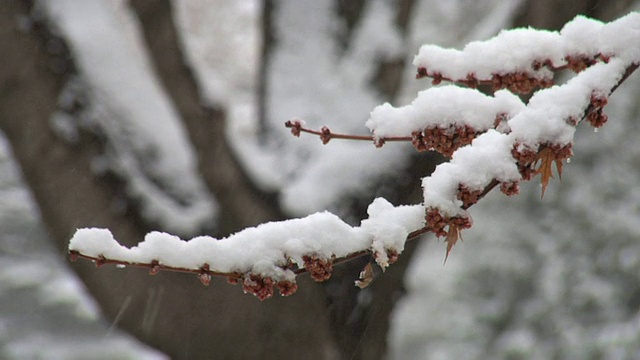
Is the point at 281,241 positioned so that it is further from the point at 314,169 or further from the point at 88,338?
the point at 88,338

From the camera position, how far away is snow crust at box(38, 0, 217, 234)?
1528mm

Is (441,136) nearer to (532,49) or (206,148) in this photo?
(532,49)

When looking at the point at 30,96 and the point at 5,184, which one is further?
the point at 5,184

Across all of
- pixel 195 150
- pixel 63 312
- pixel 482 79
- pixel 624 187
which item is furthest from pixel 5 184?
pixel 482 79

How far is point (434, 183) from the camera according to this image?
1.77 ft

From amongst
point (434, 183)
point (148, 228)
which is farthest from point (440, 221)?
point (148, 228)

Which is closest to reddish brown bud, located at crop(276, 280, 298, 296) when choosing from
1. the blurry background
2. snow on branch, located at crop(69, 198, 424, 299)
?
snow on branch, located at crop(69, 198, 424, 299)

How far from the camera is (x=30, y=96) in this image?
4.79ft

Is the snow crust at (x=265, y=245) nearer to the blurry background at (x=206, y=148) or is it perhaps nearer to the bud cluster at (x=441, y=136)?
the bud cluster at (x=441, y=136)

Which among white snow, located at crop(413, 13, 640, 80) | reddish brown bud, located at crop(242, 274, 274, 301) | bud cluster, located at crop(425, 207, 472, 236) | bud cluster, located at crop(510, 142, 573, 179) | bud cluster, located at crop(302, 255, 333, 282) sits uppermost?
Result: white snow, located at crop(413, 13, 640, 80)

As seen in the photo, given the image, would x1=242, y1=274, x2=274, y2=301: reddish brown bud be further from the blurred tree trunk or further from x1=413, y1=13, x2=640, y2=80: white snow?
the blurred tree trunk

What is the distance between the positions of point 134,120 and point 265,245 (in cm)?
111

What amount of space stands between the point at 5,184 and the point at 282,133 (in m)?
3.45

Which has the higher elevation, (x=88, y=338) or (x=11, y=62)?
(x=88, y=338)
